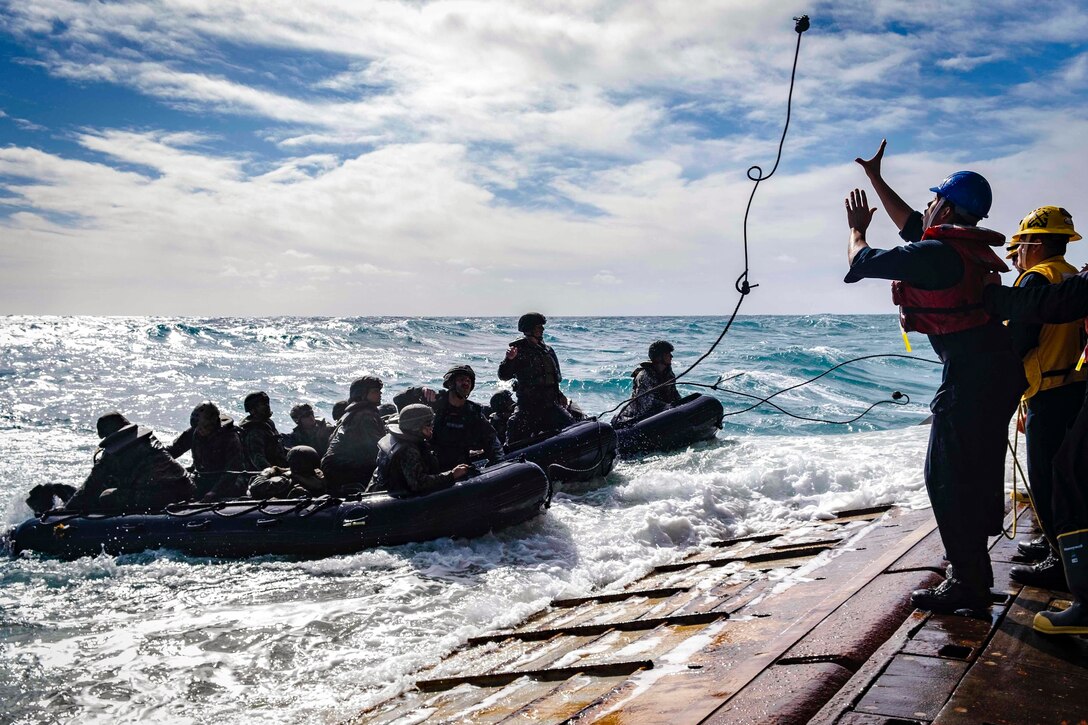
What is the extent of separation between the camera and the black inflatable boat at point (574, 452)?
32.1 ft

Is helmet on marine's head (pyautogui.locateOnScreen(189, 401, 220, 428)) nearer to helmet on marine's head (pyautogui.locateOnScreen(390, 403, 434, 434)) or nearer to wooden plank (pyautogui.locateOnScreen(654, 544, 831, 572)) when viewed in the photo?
helmet on marine's head (pyautogui.locateOnScreen(390, 403, 434, 434))

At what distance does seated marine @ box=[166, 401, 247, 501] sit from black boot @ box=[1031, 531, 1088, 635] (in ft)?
26.3

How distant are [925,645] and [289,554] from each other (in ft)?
20.3

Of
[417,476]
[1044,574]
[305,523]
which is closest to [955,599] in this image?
[1044,574]

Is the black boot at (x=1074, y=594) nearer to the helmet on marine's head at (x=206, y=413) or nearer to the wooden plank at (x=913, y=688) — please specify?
the wooden plank at (x=913, y=688)

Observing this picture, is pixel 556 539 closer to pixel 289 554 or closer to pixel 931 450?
pixel 289 554

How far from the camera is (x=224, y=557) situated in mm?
7770

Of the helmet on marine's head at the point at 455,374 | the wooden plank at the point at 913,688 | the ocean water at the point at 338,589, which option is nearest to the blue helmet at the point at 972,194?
the wooden plank at the point at 913,688

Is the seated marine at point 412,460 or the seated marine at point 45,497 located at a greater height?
the seated marine at point 412,460

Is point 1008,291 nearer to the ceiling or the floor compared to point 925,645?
nearer to the ceiling

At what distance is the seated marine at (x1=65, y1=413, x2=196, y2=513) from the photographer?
8.49m

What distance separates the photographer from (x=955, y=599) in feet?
10.5

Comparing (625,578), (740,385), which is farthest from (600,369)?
(625,578)

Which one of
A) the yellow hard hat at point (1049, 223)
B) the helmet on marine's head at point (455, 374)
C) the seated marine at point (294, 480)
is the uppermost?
the yellow hard hat at point (1049, 223)
